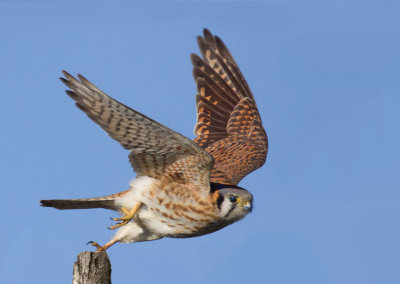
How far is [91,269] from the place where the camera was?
6.12m

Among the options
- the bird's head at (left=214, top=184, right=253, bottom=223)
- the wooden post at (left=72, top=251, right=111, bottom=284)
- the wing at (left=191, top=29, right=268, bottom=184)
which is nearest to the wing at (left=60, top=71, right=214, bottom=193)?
the bird's head at (left=214, top=184, right=253, bottom=223)

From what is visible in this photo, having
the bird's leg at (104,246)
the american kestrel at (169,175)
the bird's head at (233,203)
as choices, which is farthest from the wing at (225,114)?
the bird's leg at (104,246)

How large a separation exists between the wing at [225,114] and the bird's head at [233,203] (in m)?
1.34

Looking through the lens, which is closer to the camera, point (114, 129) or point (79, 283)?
point (79, 283)

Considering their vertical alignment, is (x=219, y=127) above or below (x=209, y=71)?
below

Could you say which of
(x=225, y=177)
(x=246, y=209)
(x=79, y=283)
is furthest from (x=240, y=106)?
(x=79, y=283)

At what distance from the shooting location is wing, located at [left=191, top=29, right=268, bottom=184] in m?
9.30

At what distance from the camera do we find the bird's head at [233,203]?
7512 millimetres

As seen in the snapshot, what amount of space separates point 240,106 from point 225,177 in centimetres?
191

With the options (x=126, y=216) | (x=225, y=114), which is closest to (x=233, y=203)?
(x=126, y=216)

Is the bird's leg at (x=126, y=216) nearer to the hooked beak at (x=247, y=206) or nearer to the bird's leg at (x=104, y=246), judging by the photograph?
the bird's leg at (x=104, y=246)

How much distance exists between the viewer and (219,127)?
388 inches

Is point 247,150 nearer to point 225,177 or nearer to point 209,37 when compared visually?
point 225,177

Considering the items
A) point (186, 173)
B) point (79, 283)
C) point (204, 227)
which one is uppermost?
point (186, 173)
